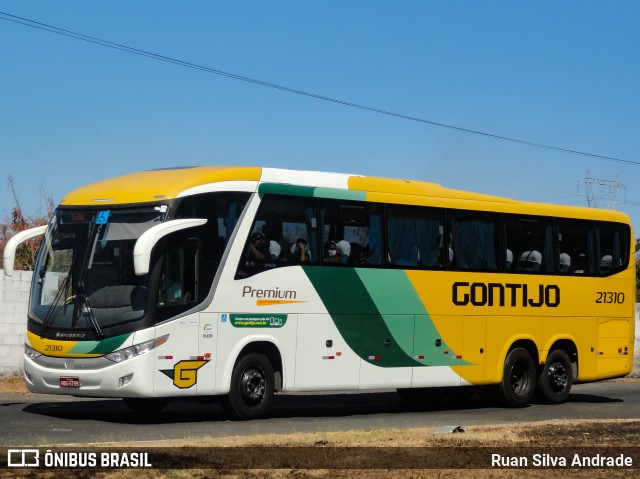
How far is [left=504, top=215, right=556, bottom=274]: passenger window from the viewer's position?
72.3 ft

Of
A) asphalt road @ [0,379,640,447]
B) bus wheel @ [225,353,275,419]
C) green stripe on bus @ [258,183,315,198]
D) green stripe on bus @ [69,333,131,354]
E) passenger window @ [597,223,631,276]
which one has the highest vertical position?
green stripe on bus @ [258,183,315,198]

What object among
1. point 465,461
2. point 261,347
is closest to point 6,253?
point 261,347

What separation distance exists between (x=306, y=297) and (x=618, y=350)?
8.49 metres

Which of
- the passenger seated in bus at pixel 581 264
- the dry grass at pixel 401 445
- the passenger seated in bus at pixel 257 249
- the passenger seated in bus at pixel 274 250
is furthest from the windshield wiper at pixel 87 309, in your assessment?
the passenger seated in bus at pixel 581 264

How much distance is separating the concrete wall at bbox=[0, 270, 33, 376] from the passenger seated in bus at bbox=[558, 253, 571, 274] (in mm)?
10282

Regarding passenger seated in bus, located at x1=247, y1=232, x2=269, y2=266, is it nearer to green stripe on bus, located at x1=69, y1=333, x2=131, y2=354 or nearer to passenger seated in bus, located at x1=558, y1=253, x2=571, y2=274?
green stripe on bus, located at x1=69, y1=333, x2=131, y2=354

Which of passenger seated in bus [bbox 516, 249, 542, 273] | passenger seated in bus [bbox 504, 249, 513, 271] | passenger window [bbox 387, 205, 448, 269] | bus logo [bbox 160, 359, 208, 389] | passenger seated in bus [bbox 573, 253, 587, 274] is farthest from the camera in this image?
passenger seated in bus [bbox 573, 253, 587, 274]

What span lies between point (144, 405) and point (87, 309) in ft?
8.10

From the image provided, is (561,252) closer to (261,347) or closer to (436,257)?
(436,257)

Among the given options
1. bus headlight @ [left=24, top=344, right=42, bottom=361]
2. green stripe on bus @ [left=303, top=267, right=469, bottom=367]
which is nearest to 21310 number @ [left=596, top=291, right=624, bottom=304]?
green stripe on bus @ [left=303, top=267, right=469, bottom=367]

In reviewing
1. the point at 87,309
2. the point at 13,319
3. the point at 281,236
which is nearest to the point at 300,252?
the point at 281,236

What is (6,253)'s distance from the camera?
1770cm

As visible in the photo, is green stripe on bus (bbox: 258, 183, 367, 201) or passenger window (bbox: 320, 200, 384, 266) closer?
green stripe on bus (bbox: 258, 183, 367, 201)

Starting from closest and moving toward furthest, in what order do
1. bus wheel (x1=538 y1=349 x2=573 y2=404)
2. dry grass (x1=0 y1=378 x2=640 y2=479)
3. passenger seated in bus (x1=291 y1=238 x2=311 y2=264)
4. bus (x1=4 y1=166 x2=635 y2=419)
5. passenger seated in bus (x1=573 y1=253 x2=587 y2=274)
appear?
dry grass (x1=0 y1=378 x2=640 y2=479) < bus (x1=4 y1=166 x2=635 y2=419) < passenger seated in bus (x1=291 y1=238 x2=311 y2=264) < bus wheel (x1=538 y1=349 x2=573 y2=404) < passenger seated in bus (x1=573 y1=253 x2=587 y2=274)
